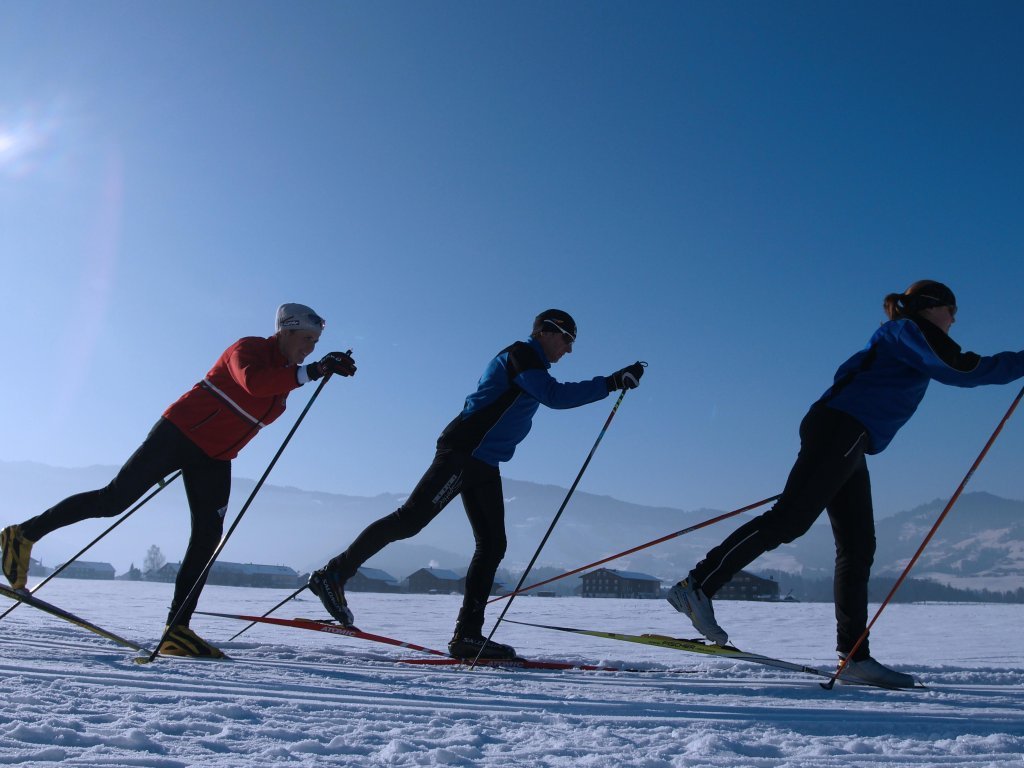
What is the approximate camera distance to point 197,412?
3721mm

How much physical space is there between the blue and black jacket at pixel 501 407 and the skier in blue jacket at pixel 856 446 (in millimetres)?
1284

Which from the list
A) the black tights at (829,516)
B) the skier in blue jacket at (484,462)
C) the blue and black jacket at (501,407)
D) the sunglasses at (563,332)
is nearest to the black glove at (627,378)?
the skier in blue jacket at (484,462)

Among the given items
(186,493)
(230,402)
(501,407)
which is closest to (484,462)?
(501,407)

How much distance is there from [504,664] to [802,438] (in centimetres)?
192

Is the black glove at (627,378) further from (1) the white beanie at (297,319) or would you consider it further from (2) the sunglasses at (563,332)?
(1) the white beanie at (297,319)

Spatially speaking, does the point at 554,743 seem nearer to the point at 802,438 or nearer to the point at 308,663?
the point at 308,663

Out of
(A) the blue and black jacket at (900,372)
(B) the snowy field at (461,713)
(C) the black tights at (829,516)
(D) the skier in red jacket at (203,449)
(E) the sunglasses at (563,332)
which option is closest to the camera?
(B) the snowy field at (461,713)

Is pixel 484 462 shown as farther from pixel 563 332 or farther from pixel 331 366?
pixel 331 366

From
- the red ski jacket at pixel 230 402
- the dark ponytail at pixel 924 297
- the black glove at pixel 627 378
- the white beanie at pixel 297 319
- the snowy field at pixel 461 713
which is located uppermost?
the dark ponytail at pixel 924 297

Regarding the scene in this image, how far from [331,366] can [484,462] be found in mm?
1103

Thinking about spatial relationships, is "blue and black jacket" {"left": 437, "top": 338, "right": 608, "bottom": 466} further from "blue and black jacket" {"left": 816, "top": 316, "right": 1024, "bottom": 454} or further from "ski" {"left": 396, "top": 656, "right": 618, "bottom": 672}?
"blue and black jacket" {"left": 816, "top": 316, "right": 1024, "bottom": 454}

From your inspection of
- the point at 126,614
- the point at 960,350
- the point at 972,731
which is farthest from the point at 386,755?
the point at 126,614

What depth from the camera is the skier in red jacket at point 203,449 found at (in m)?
3.58

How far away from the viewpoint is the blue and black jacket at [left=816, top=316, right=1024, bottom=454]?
3.10 m
